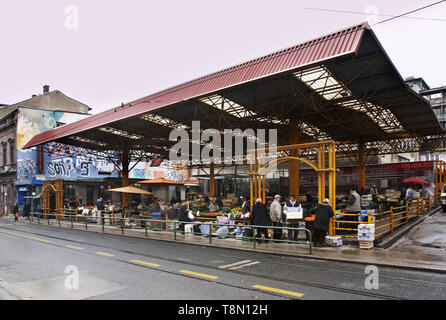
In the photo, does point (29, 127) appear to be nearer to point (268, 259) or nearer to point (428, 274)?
point (268, 259)

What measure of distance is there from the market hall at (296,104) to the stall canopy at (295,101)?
5 centimetres

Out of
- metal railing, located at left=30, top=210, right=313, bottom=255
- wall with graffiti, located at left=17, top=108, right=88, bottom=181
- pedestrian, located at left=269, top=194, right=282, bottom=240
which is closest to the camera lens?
metal railing, located at left=30, top=210, right=313, bottom=255

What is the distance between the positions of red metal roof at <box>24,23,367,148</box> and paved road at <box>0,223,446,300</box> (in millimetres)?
6856

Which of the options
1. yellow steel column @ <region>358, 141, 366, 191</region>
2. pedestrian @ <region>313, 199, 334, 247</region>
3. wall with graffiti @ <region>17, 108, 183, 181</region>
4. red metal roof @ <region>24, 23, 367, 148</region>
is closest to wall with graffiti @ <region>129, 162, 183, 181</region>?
wall with graffiti @ <region>17, 108, 183, 181</region>

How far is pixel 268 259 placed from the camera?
10.1 m

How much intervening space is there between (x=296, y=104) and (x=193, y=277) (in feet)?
42.8

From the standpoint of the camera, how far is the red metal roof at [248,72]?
11.1 metres

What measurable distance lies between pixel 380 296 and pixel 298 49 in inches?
370

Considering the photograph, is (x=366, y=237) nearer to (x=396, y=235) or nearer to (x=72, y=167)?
(x=396, y=235)

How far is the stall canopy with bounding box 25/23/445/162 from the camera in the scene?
12.4 m

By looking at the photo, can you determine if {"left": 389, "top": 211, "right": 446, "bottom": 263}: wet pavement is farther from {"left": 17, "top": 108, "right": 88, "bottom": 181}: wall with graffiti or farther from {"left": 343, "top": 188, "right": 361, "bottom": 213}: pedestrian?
{"left": 17, "top": 108, "right": 88, "bottom": 181}: wall with graffiti

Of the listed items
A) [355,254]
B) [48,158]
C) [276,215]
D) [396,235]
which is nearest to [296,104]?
[276,215]
